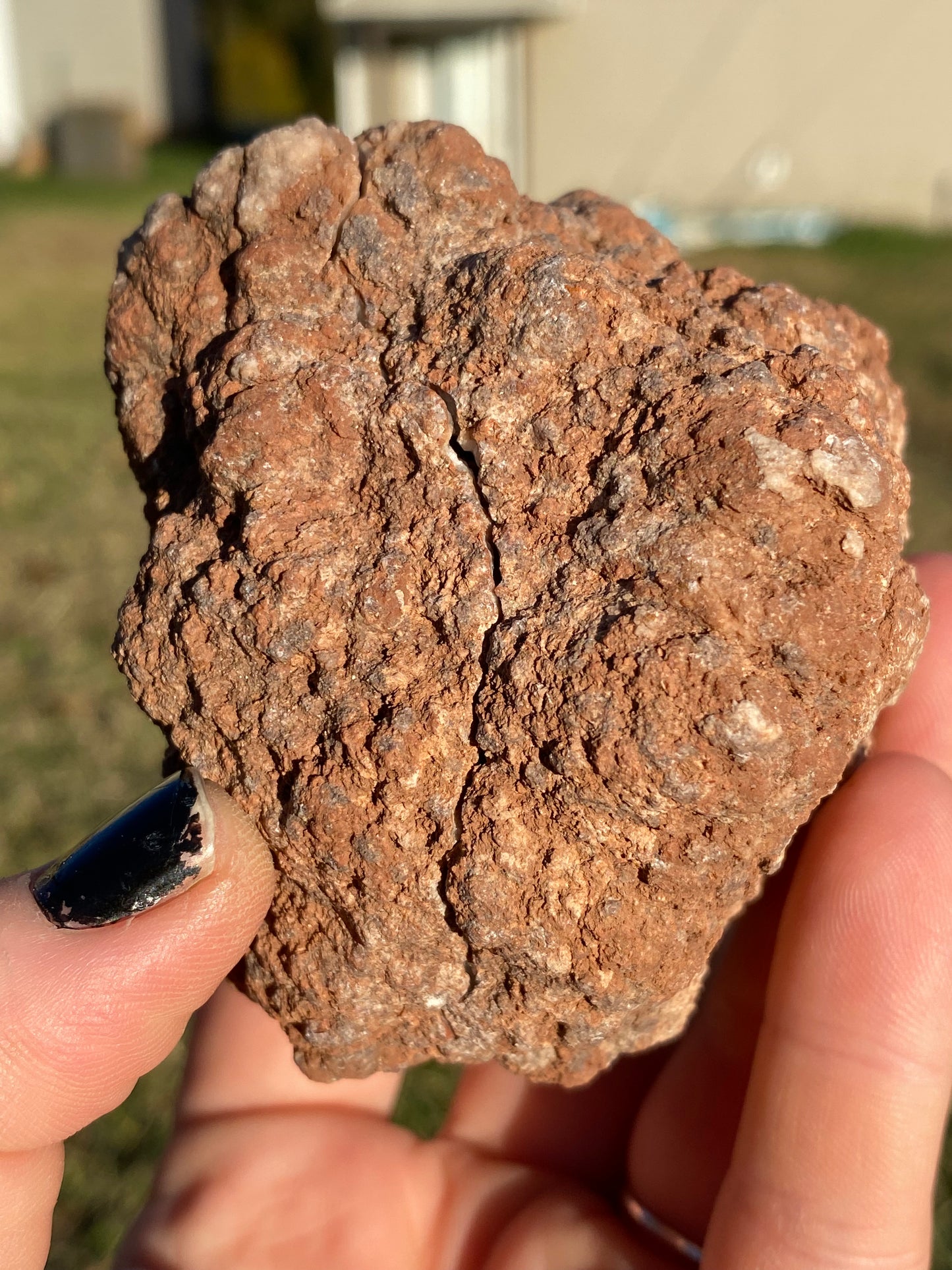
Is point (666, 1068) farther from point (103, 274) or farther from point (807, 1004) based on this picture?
point (103, 274)

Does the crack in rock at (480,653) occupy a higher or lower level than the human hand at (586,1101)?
Answer: higher

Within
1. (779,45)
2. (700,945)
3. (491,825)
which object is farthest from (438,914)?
(779,45)

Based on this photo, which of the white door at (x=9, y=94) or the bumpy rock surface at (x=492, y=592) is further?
the white door at (x=9, y=94)

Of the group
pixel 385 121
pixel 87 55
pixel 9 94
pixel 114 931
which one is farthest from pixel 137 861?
pixel 87 55

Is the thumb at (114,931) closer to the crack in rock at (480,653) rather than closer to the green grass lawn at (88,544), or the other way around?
the crack in rock at (480,653)

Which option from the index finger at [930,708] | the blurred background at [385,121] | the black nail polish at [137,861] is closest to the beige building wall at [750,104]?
the blurred background at [385,121]

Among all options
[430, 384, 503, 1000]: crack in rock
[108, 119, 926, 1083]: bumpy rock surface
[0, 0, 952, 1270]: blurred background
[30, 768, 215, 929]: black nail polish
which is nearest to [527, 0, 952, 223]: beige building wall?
[0, 0, 952, 1270]: blurred background

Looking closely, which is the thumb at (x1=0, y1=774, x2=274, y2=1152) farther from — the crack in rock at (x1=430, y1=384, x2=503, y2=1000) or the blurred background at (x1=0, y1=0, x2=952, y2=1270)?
the blurred background at (x1=0, y1=0, x2=952, y2=1270)
